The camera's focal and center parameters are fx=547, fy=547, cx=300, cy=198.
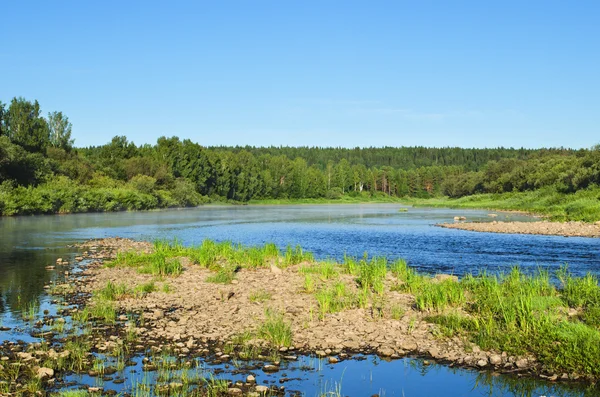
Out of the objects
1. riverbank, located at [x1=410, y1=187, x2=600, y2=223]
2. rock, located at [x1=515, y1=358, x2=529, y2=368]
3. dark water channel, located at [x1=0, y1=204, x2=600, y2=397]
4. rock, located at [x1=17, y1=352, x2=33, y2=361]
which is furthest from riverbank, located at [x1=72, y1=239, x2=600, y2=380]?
riverbank, located at [x1=410, y1=187, x2=600, y2=223]

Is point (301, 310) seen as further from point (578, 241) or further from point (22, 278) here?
point (578, 241)

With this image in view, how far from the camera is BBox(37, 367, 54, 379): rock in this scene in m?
11.4

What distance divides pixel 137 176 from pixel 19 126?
24988 millimetres

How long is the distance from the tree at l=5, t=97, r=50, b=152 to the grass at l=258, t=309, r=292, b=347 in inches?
3867

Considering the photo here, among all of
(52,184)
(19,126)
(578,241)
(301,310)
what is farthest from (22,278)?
(19,126)

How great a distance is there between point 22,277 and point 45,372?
15.2 meters

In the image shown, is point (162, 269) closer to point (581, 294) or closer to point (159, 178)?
point (581, 294)

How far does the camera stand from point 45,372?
452 inches

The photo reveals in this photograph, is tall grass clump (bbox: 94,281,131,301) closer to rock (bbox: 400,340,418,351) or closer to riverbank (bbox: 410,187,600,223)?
rock (bbox: 400,340,418,351)

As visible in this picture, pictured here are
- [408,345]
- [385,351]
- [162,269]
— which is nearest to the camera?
[385,351]

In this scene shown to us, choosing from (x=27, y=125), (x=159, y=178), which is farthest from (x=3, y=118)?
(x=159, y=178)

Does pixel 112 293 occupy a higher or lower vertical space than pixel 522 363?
higher

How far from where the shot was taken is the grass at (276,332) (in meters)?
14.0

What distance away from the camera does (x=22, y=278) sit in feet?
80.5
